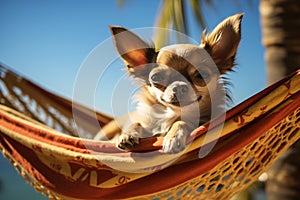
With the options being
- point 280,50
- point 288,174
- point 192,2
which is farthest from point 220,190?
point 192,2

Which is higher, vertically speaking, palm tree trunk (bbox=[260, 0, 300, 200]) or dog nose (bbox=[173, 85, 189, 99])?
dog nose (bbox=[173, 85, 189, 99])

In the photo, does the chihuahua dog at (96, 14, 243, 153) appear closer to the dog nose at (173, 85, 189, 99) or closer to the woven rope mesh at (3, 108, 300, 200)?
the dog nose at (173, 85, 189, 99)

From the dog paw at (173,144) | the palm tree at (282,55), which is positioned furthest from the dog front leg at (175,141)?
the palm tree at (282,55)

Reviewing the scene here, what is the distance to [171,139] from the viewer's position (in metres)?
1.07

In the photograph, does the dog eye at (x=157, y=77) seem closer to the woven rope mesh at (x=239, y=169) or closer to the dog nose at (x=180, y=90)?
the dog nose at (x=180, y=90)

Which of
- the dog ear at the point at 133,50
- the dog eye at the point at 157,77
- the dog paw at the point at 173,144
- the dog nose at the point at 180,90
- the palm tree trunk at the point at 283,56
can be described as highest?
the dog ear at the point at 133,50

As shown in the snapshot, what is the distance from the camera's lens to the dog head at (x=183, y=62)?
1.21 meters

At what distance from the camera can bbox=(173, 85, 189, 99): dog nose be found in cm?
119

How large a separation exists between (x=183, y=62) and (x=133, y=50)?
0.16 meters

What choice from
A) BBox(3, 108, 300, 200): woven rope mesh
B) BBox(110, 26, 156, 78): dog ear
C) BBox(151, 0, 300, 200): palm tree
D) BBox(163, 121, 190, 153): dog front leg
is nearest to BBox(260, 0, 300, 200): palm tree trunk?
BBox(151, 0, 300, 200): palm tree

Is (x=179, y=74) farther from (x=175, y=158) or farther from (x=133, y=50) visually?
(x=175, y=158)

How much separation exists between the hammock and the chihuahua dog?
9 cm

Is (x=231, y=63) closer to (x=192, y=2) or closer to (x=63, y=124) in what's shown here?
(x=63, y=124)

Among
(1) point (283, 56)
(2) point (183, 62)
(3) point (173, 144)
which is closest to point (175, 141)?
(3) point (173, 144)
